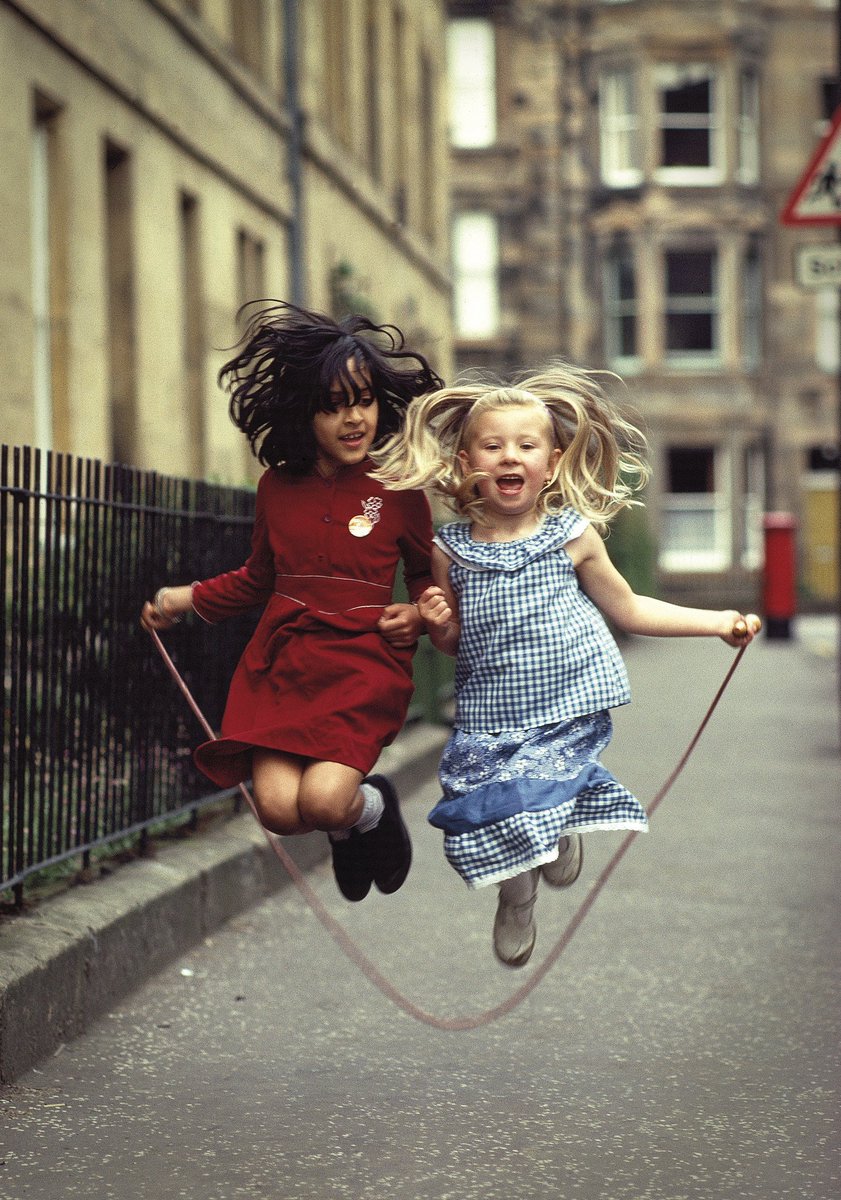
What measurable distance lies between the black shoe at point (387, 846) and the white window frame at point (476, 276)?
35.2 meters

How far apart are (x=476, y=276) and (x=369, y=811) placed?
117 feet

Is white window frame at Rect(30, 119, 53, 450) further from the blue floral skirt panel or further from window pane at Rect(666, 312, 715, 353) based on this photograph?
window pane at Rect(666, 312, 715, 353)

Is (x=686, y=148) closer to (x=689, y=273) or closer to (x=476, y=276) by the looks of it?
(x=689, y=273)

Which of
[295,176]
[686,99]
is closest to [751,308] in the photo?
[686,99]

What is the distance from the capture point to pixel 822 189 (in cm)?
1110

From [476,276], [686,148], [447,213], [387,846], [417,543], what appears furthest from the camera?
[686,148]

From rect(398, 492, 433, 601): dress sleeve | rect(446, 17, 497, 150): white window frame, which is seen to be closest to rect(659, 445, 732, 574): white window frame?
rect(446, 17, 497, 150): white window frame

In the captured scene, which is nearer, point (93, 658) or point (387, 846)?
point (387, 846)

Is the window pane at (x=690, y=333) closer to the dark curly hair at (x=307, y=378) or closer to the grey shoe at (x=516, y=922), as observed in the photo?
the dark curly hair at (x=307, y=378)

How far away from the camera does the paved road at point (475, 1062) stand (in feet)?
14.5

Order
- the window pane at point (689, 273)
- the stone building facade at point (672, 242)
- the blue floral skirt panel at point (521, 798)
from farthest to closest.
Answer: the window pane at point (689, 273), the stone building facade at point (672, 242), the blue floral skirt panel at point (521, 798)

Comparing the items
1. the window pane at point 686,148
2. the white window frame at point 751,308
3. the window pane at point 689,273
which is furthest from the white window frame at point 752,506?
the window pane at point 686,148

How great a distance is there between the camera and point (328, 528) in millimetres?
4527

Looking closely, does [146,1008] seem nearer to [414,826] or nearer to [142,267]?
[414,826]
